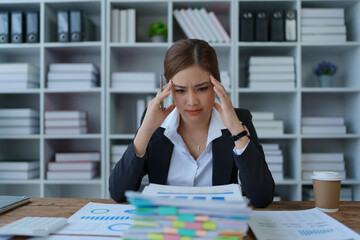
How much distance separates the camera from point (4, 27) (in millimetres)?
2400

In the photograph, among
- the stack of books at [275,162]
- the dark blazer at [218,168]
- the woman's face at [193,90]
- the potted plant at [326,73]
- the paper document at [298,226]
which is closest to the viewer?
the paper document at [298,226]

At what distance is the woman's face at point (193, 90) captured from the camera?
1.20 m

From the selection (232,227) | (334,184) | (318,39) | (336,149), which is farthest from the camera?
(336,149)

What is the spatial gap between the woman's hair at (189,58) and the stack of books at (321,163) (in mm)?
1477

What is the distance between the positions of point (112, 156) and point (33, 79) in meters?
0.90

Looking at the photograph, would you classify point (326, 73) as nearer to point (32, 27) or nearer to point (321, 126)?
point (321, 126)

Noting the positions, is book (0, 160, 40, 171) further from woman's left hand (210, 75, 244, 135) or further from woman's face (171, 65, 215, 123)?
woman's left hand (210, 75, 244, 135)

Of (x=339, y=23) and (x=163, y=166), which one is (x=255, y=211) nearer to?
(x=163, y=166)

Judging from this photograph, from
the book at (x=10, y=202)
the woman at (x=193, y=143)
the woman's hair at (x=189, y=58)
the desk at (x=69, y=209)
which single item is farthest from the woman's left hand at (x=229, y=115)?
the book at (x=10, y=202)

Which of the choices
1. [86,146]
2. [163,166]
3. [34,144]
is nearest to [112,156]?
[86,146]

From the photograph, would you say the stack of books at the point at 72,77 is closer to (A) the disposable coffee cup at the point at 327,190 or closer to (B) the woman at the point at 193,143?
(B) the woman at the point at 193,143

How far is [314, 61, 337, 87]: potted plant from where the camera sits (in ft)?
8.07

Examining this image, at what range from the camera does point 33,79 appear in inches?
96.2

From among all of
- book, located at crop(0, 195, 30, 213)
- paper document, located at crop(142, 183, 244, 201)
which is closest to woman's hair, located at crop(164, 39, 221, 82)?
paper document, located at crop(142, 183, 244, 201)
